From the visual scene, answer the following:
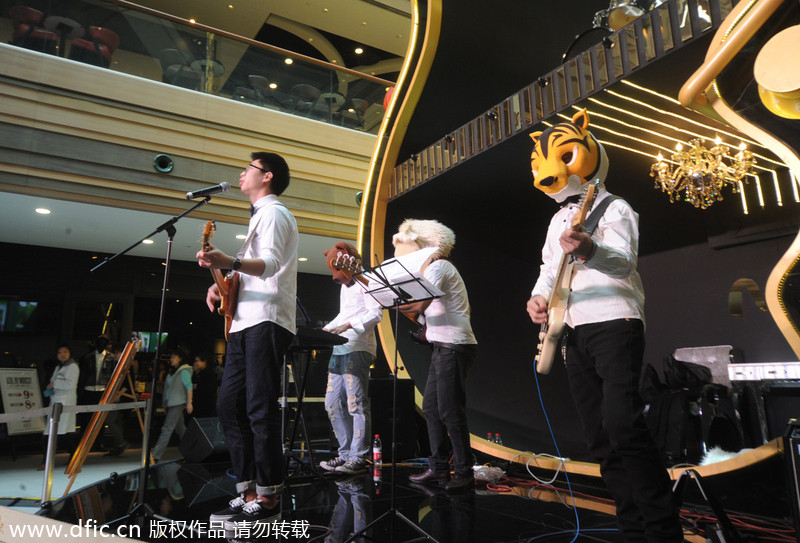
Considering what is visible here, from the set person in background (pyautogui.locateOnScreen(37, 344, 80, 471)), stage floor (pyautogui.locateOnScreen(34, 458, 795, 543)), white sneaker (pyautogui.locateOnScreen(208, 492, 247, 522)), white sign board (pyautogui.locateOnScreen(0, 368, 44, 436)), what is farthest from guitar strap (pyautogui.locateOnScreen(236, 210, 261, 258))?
white sign board (pyautogui.locateOnScreen(0, 368, 44, 436))

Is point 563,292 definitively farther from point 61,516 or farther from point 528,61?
point 528,61

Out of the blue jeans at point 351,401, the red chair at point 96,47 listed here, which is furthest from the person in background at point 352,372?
the red chair at point 96,47

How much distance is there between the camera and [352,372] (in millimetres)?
4062

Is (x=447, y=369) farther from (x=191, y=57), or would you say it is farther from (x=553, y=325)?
(x=191, y=57)

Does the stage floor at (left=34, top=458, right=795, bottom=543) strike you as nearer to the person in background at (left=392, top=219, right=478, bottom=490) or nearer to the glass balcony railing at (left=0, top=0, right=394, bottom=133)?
the person in background at (left=392, top=219, right=478, bottom=490)

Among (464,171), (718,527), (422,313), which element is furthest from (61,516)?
(464,171)

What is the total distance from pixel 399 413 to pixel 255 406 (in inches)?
99.9

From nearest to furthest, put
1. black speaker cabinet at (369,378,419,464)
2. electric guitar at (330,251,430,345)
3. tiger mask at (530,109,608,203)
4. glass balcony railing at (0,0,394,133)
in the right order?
tiger mask at (530,109,608,203) < electric guitar at (330,251,430,345) < black speaker cabinet at (369,378,419,464) < glass balcony railing at (0,0,394,133)

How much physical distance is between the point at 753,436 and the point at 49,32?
846 cm

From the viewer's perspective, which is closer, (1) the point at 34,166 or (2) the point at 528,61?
(2) the point at 528,61

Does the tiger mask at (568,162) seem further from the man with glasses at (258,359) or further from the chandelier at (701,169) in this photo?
the chandelier at (701,169)

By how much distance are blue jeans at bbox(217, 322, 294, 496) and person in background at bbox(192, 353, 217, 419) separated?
23.0 ft

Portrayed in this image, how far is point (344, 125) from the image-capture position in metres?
8.61

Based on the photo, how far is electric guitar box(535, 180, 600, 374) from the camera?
2105 mm
